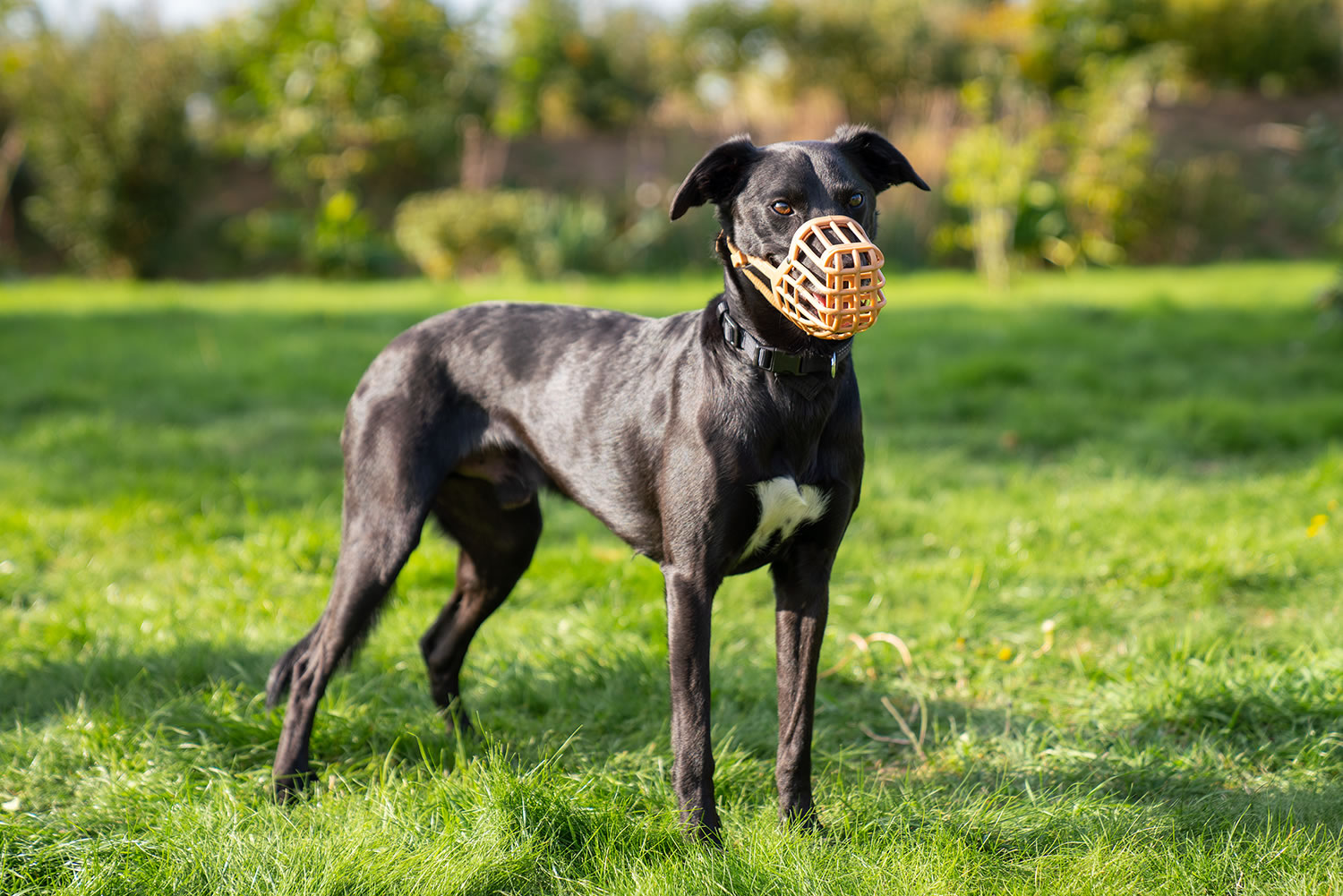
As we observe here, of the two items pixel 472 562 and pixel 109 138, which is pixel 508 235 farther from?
pixel 472 562

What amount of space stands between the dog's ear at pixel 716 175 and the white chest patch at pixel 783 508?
0.66m

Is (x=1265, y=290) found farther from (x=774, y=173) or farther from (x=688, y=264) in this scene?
(x=774, y=173)

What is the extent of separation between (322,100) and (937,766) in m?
14.2

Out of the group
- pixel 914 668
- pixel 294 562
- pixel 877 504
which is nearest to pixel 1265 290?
pixel 877 504

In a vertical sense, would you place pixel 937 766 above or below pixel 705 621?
below

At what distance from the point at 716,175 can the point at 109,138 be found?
1256 cm

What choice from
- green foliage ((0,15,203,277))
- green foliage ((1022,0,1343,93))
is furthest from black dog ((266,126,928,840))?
green foliage ((1022,0,1343,93))

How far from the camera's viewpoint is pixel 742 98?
21.8 m

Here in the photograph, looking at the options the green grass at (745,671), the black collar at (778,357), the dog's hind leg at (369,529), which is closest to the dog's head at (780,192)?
the black collar at (778,357)

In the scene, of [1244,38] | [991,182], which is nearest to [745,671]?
[991,182]

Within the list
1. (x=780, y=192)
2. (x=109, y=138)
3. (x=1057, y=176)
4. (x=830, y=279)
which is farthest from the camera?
(x=1057, y=176)

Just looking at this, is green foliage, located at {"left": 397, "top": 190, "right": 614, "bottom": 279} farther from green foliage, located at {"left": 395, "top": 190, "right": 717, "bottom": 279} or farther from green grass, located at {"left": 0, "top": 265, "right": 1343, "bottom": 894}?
green grass, located at {"left": 0, "top": 265, "right": 1343, "bottom": 894}

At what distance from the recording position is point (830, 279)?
2.08 m

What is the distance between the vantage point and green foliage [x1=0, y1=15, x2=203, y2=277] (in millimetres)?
12484
